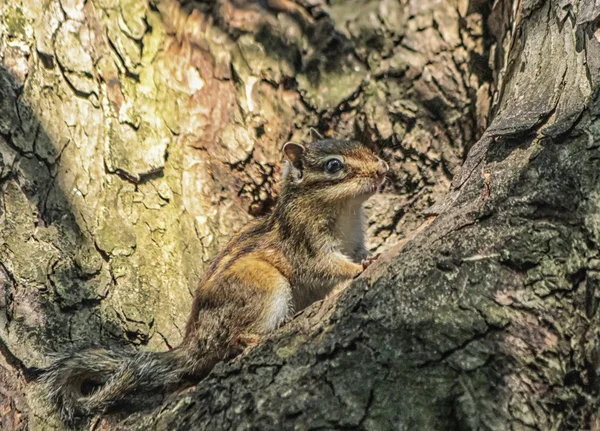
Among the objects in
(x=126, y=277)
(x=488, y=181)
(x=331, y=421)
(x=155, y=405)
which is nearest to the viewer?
(x=331, y=421)

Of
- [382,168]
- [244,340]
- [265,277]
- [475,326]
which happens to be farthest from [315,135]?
[475,326]

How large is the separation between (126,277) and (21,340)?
70 centimetres

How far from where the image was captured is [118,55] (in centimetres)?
432

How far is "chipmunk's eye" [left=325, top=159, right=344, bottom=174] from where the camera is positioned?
416 centimetres

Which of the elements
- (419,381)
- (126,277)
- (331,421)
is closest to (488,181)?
(419,381)

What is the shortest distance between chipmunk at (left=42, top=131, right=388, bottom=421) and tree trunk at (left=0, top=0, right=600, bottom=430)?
176mm

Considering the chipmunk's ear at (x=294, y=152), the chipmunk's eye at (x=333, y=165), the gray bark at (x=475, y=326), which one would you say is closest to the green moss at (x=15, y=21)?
the chipmunk's ear at (x=294, y=152)

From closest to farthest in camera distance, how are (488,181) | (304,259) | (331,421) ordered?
(331,421), (488,181), (304,259)

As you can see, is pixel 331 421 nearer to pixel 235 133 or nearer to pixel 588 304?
pixel 588 304

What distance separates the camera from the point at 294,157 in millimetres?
4312

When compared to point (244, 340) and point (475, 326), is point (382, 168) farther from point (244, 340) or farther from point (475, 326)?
point (475, 326)

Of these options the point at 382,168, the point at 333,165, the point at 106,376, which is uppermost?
the point at 333,165

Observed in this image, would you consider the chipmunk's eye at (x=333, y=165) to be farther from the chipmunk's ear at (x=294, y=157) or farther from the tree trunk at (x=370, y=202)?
the tree trunk at (x=370, y=202)

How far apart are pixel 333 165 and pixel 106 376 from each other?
71.8 inches
